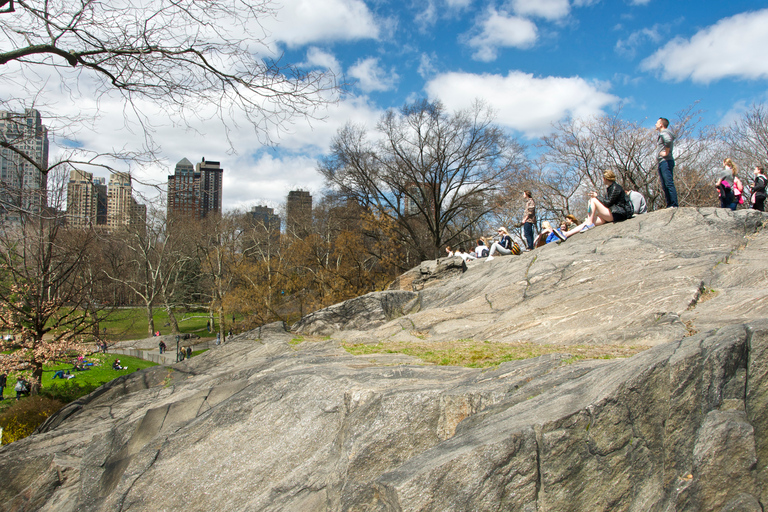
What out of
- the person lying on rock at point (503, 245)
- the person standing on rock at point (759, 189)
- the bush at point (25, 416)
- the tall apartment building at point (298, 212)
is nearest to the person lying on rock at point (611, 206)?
the person standing on rock at point (759, 189)

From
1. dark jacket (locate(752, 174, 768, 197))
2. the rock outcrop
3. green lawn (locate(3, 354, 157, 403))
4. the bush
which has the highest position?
dark jacket (locate(752, 174, 768, 197))

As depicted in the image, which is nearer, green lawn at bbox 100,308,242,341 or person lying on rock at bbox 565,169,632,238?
person lying on rock at bbox 565,169,632,238

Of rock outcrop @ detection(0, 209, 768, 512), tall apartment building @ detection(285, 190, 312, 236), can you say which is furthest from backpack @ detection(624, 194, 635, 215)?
tall apartment building @ detection(285, 190, 312, 236)

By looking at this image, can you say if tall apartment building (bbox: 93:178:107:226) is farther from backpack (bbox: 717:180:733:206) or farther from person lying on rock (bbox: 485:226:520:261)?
backpack (bbox: 717:180:733:206)

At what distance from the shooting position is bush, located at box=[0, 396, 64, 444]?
42.1ft

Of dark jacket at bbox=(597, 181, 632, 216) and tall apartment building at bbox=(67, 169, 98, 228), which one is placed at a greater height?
dark jacket at bbox=(597, 181, 632, 216)

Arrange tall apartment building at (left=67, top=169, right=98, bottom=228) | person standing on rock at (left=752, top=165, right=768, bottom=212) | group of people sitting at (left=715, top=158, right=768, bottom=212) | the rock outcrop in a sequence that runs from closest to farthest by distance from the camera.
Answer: the rock outcrop → tall apartment building at (left=67, top=169, right=98, bottom=228) → group of people sitting at (left=715, top=158, right=768, bottom=212) → person standing on rock at (left=752, top=165, right=768, bottom=212)

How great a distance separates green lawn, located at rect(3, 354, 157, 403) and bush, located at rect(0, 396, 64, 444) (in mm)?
1665

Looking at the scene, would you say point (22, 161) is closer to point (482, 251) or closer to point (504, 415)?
point (504, 415)

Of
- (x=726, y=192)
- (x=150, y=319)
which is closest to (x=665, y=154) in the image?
(x=726, y=192)

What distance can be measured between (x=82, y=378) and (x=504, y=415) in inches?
1111

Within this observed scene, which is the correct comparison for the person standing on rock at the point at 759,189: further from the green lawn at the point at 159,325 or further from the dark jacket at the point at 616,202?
the green lawn at the point at 159,325

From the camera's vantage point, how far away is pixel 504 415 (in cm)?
388

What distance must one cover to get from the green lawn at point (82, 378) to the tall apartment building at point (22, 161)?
1303 centimetres
